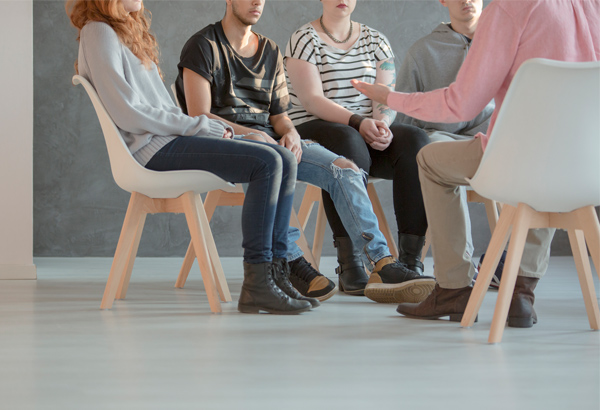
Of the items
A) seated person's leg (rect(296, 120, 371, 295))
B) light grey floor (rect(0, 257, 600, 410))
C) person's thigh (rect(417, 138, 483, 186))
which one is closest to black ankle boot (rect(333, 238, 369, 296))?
seated person's leg (rect(296, 120, 371, 295))

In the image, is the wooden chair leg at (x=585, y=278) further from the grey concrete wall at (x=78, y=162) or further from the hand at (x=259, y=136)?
the grey concrete wall at (x=78, y=162)

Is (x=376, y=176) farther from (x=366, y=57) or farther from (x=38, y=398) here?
(x=38, y=398)

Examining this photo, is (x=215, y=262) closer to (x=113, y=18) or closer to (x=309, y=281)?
(x=309, y=281)

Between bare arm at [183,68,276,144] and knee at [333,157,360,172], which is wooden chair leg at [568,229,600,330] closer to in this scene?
knee at [333,157,360,172]

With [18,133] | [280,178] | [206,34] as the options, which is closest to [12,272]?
[18,133]

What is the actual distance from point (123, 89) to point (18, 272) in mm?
1426

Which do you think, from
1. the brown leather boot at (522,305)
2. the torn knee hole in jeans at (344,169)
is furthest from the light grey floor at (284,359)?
the torn knee hole in jeans at (344,169)

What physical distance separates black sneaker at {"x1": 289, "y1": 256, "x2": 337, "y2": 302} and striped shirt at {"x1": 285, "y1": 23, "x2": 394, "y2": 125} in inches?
26.3

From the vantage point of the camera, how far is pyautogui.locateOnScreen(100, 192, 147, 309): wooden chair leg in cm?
202

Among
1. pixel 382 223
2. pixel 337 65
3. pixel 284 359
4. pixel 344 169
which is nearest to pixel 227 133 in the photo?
pixel 344 169

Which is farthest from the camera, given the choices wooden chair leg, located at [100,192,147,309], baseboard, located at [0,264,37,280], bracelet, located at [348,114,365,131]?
baseboard, located at [0,264,37,280]

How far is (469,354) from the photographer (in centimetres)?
139

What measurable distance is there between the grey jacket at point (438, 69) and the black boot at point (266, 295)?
3.69 ft

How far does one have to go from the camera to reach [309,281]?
223 centimetres
